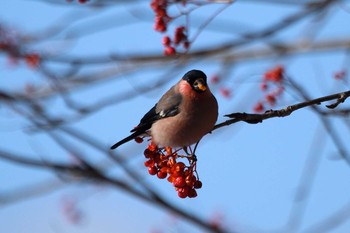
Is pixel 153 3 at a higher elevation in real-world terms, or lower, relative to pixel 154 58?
lower

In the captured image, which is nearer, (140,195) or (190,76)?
(190,76)

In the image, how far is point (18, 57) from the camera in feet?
18.3

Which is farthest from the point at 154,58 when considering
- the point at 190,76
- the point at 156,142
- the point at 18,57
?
the point at 156,142

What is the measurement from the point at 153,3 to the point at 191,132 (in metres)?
0.86

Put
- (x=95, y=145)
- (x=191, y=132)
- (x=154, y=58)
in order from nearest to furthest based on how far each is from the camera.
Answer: (x=191, y=132)
(x=95, y=145)
(x=154, y=58)

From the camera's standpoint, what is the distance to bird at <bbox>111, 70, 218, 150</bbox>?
123 inches

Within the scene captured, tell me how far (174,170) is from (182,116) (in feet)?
1.88

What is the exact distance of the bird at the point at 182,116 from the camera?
10.2ft

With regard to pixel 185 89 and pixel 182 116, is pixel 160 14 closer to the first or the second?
pixel 185 89

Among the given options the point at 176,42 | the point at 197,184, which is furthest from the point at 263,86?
→ the point at 197,184

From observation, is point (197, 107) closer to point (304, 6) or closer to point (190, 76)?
point (190, 76)

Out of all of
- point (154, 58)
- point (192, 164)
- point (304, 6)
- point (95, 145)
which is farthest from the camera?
point (154, 58)

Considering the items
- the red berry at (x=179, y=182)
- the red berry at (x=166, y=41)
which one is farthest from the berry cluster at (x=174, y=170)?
the red berry at (x=166, y=41)

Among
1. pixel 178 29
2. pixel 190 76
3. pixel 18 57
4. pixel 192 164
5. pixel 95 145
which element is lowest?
pixel 192 164
